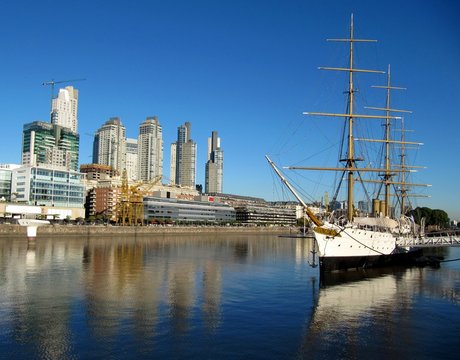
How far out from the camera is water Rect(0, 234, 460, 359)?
21594 millimetres

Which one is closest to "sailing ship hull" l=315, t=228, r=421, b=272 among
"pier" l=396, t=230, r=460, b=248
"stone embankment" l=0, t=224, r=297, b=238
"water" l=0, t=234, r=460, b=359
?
A: "water" l=0, t=234, r=460, b=359

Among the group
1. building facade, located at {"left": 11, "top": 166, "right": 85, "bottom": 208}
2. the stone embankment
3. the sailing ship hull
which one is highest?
building facade, located at {"left": 11, "top": 166, "right": 85, "bottom": 208}

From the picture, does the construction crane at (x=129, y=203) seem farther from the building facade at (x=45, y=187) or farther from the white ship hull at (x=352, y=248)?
the white ship hull at (x=352, y=248)

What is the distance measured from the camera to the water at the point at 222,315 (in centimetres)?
2159

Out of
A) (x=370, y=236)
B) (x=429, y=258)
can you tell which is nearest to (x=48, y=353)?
(x=370, y=236)

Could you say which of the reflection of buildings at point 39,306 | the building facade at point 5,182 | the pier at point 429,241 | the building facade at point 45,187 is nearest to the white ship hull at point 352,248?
the pier at point 429,241

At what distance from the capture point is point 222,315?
28.5m

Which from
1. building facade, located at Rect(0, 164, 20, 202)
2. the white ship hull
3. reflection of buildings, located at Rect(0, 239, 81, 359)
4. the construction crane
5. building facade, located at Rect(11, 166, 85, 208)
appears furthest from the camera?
the construction crane

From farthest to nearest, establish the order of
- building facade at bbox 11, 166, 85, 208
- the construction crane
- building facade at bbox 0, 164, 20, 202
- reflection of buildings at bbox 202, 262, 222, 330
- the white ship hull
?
1. the construction crane
2. building facade at bbox 0, 164, 20, 202
3. building facade at bbox 11, 166, 85, 208
4. the white ship hull
5. reflection of buildings at bbox 202, 262, 222, 330

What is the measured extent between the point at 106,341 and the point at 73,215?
153491 mm

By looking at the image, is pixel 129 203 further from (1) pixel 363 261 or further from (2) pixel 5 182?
(1) pixel 363 261

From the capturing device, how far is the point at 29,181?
158500mm

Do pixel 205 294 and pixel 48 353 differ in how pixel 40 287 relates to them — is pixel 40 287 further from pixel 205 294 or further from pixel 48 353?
pixel 48 353

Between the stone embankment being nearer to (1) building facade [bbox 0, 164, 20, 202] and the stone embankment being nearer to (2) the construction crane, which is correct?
(2) the construction crane
